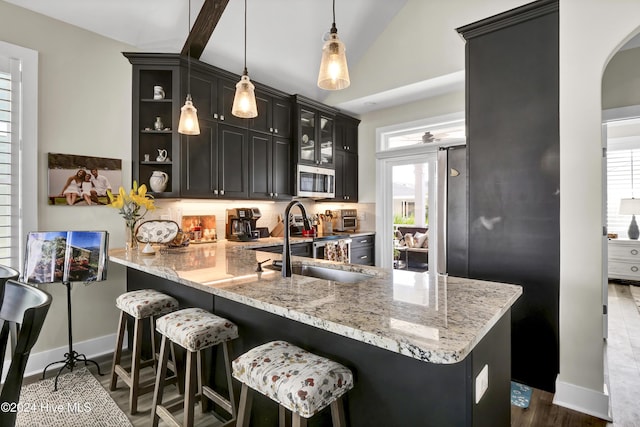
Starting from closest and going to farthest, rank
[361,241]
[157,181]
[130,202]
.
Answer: [130,202] → [157,181] → [361,241]

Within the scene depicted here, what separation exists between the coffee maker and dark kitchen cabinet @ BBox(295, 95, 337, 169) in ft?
3.34

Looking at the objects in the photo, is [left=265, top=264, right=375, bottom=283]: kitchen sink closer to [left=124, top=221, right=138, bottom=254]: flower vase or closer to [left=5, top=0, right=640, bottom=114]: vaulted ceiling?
[left=124, top=221, right=138, bottom=254]: flower vase

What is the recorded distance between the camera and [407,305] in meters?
1.29

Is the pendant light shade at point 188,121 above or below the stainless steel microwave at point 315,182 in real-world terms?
above

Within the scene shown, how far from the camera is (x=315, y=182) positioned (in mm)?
4613

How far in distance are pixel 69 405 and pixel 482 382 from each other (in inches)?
100

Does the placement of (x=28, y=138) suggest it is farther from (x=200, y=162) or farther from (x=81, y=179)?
(x=200, y=162)

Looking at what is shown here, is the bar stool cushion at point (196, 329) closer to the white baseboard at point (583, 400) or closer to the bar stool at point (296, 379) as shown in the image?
the bar stool at point (296, 379)

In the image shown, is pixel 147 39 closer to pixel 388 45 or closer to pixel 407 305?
pixel 388 45

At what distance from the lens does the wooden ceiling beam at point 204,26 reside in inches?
119

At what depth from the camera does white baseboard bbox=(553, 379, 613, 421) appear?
209cm

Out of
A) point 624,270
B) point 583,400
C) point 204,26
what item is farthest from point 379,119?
point 624,270

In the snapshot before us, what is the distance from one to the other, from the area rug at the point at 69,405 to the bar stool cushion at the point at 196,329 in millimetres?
784

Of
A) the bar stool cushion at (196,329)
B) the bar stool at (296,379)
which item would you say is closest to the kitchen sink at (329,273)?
the bar stool cushion at (196,329)
